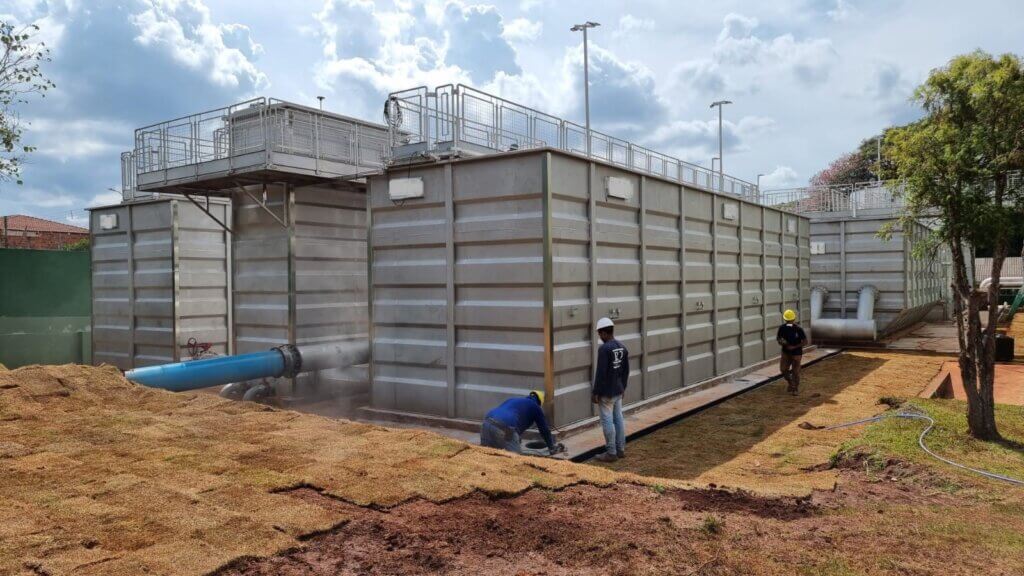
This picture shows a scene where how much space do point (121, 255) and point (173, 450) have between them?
33.2 ft

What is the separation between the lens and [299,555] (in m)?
4.38

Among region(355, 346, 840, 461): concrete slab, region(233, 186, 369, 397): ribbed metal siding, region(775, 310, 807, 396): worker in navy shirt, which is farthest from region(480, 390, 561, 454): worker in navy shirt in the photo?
region(775, 310, 807, 396): worker in navy shirt

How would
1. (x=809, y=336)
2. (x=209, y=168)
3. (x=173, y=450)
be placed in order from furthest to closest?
(x=809, y=336) → (x=209, y=168) → (x=173, y=450)

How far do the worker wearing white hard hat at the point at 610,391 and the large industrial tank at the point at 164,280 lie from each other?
28.8ft

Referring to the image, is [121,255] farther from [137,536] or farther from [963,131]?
[963,131]

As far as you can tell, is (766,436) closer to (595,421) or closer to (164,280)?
(595,421)

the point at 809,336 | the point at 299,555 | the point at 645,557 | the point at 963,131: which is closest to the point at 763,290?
the point at 809,336

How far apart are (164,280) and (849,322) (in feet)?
56.3

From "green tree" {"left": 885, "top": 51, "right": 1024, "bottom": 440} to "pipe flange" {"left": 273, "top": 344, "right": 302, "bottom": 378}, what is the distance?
9.16 metres

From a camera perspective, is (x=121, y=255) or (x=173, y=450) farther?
(x=121, y=255)

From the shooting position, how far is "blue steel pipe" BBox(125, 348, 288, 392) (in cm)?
948

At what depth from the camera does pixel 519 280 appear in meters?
8.95

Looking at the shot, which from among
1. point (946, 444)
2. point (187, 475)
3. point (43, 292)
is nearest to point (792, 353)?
point (946, 444)

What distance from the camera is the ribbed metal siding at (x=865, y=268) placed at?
20.5m
